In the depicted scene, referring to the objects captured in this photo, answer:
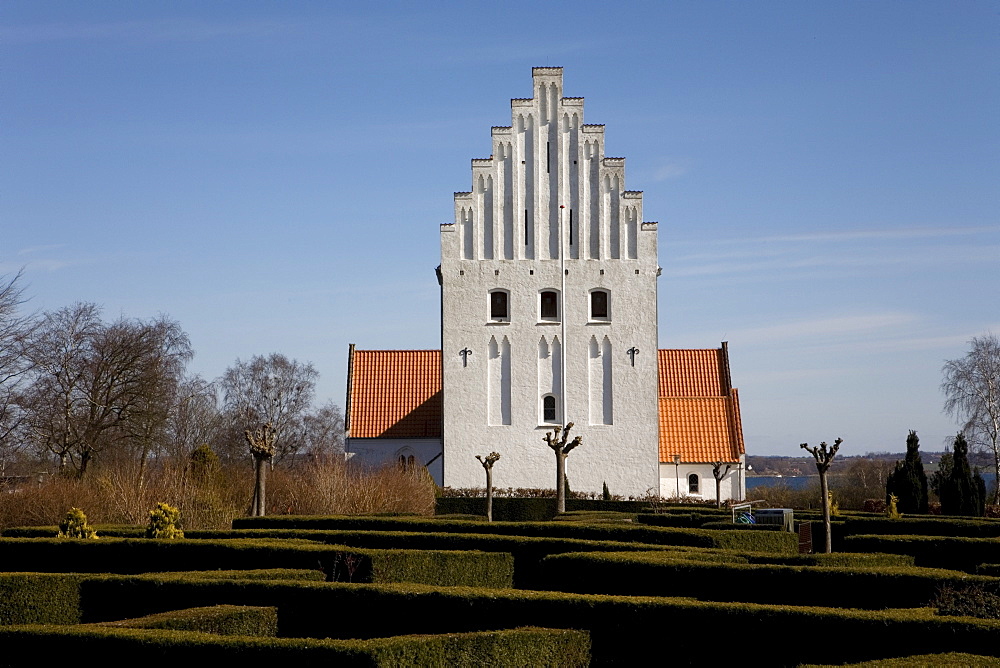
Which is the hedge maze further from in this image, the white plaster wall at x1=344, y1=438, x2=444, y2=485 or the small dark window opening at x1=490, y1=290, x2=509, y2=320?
the white plaster wall at x1=344, y1=438, x2=444, y2=485

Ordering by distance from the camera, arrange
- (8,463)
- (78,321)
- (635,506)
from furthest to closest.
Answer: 1. (78,321)
2. (8,463)
3. (635,506)

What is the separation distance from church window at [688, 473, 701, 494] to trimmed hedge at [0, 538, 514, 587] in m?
31.5

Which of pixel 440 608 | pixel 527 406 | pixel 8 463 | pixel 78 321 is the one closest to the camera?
pixel 440 608

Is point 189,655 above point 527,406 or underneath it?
underneath

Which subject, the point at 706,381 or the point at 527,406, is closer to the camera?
the point at 527,406

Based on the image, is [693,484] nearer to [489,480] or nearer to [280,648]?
[489,480]

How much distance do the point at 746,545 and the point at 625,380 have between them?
24.7 m

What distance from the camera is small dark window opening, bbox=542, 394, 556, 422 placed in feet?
156

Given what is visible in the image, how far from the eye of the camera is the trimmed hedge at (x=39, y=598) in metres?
15.5

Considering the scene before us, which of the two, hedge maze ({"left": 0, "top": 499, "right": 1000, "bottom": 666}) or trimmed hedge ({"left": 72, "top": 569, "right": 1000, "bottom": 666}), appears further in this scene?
trimmed hedge ({"left": 72, "top": 569, "right": 1000, "bottom": 666})

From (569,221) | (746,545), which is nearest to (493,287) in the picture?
(569,221)

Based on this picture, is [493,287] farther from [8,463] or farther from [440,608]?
[440,608]

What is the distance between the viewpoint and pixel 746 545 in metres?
23.0

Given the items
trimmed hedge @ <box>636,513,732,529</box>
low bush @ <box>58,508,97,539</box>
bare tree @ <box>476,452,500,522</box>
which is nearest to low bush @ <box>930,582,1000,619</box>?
trimmed hedge @ <box>636,513,732,529</box>
